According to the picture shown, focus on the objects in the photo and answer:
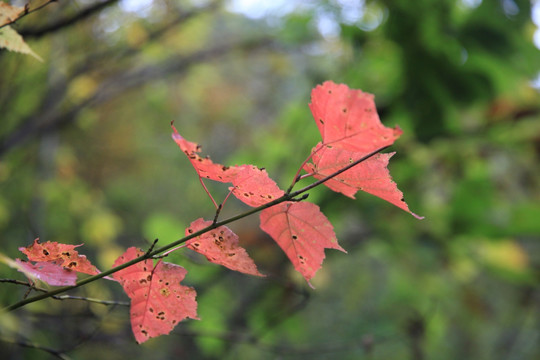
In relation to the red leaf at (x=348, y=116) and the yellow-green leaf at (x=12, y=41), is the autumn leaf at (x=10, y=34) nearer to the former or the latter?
the yellow-green leaf at (x=12, y=41)

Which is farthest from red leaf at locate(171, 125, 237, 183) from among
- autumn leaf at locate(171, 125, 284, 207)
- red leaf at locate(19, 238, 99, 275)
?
red leaf at locate(19, 238, 99, 275)

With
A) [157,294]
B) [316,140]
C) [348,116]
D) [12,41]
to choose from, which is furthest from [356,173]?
[316,140]

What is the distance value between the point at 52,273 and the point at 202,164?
0.40ft

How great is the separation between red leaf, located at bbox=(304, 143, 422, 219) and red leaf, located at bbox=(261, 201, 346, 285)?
1.1 inches

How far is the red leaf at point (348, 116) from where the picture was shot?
0.91 feet

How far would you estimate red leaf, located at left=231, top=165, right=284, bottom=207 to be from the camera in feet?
0.97

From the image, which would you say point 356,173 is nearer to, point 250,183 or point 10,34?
point 250,183

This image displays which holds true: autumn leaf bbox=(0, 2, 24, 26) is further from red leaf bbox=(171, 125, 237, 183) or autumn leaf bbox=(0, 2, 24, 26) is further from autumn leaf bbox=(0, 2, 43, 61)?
red leaf bbox=(171, 125, 237, 183)

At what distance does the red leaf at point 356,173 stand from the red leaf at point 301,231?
0.09 feet

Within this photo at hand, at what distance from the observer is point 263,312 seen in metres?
1.51

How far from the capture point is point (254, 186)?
30 centimetres

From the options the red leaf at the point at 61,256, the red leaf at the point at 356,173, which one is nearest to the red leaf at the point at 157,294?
the red leaf at the point at 61,256

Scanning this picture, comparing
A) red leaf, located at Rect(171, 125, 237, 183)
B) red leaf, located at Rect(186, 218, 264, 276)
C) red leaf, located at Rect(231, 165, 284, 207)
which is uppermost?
red leaf, located at Rect(171, 125, 237, 183)

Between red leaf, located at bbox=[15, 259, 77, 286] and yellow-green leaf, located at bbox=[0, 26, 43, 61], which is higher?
yellow-green leaf, located at bbox=[0, 26, 43, 61]
